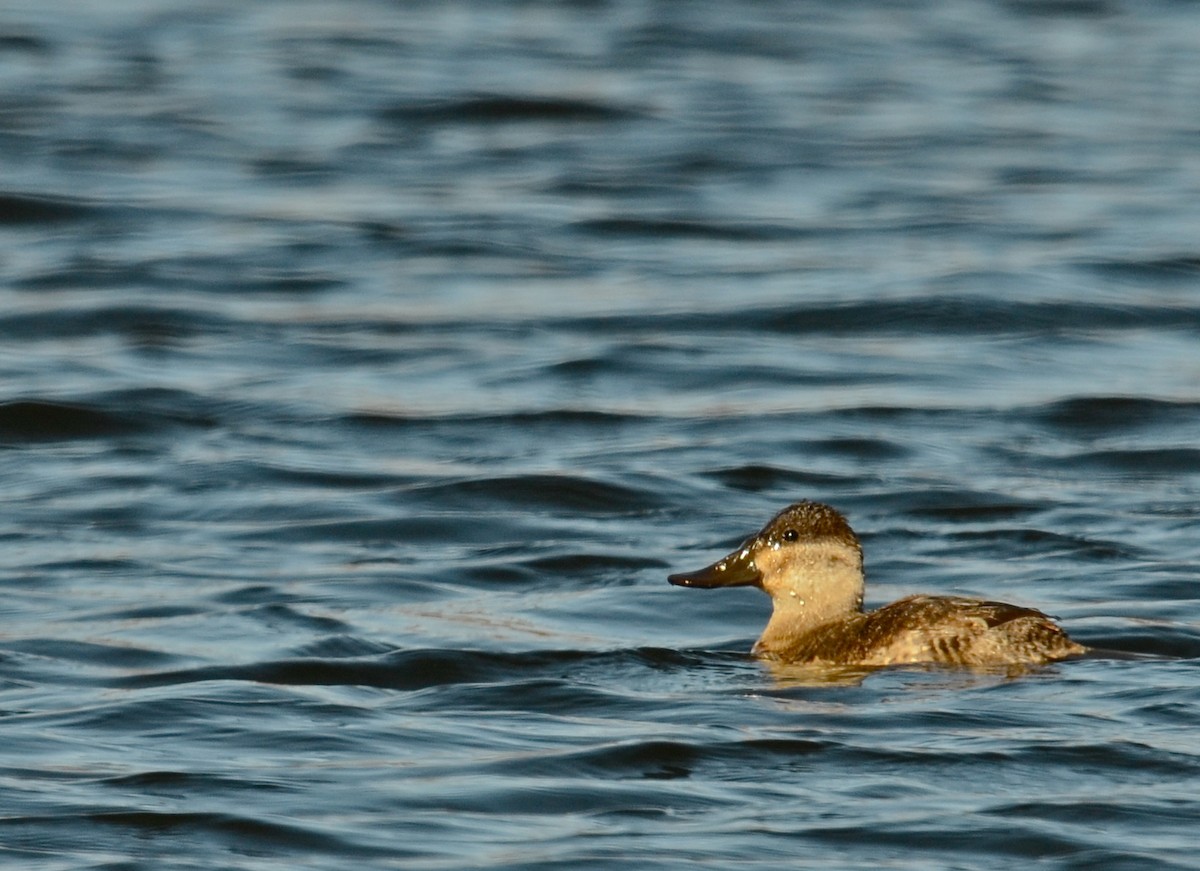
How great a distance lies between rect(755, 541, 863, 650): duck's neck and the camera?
925 centimetres

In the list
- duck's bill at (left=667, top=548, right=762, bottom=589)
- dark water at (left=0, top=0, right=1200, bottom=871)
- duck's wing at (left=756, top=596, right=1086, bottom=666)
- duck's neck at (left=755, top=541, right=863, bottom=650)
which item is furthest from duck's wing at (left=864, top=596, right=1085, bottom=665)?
duck's bill at (left=667, top=548, right=762, bottom=589)

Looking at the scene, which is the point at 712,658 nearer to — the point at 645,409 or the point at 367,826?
the point at 367,826

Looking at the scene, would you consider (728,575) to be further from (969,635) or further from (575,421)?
(575,421)

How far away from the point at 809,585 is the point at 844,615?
170 millimetres

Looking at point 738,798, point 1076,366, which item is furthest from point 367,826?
point 1076,366

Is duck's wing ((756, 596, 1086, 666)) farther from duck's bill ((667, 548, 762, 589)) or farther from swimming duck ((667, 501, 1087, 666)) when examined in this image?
duck's bill ((667, 548, 762, 589))

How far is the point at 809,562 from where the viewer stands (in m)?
9.26

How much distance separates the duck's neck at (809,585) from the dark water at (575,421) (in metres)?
0.33

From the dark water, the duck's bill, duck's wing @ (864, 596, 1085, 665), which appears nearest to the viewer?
the dark water

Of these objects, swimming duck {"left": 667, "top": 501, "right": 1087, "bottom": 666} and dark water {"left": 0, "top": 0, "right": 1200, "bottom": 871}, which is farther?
swimming duck {"left": 667, "top": 501, "right": 1087, "bottom": 666}

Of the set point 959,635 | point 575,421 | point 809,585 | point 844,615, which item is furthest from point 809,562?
point 575,421

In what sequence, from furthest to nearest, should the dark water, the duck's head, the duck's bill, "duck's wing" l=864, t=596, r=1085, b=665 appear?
1. the duck's bill
2. the duck's head
3. "duck's wing" l=864, t=596, r=1085, b=665
4. the dark water

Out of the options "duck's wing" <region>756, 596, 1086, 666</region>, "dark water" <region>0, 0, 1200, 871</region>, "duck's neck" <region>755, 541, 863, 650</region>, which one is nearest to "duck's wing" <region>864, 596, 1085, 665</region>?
"duck's wing" <region>756, 596, 1086, 666</region>

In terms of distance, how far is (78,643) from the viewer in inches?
366
